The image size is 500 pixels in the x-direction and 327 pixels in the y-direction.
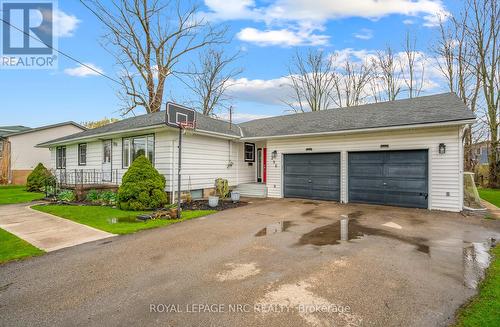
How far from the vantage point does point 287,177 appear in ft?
40.0

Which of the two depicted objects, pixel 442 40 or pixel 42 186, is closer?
pixel 42 186

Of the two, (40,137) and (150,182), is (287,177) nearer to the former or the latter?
(150,182)

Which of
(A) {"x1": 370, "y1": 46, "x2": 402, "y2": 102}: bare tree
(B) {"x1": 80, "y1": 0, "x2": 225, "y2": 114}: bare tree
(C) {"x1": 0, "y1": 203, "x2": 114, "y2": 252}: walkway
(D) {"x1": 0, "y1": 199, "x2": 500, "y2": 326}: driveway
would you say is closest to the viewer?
(D) {"x1": 0, "y1": 199, "x2": 500, "y2": 326}: driveway

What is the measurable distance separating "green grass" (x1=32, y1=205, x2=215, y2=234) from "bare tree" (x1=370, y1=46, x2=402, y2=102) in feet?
68.7

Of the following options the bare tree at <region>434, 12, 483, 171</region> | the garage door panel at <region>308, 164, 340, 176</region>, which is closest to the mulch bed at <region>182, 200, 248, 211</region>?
the garage door panel at <region>308, 164, 340, 176</region>

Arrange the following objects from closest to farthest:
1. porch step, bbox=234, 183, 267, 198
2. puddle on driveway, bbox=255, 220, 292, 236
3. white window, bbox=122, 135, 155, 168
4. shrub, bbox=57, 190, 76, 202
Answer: puddle on driveway, bbox=255, 220, 292, 236 < white window, bbox=122, 135, 155, 168 < shrub, bbox=57, 190, 76, 202 < porch step, bbox=234, 183, 267, 198

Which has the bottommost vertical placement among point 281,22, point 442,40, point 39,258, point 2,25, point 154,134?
point 39,258

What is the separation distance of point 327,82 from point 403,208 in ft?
61.4

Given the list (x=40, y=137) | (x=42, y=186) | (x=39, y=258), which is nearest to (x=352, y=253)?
(x=39, y=258)

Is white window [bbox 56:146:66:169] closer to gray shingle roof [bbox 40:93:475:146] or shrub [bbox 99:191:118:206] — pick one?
gray shingle roof [bbox 40:93:475:146]

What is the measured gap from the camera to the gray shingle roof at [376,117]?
886 cm

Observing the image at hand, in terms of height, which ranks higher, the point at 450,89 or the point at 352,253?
the point at 450,89

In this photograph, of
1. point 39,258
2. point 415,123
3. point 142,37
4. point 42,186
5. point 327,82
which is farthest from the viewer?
point 327,82

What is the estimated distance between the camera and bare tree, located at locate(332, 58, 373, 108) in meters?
23.4
